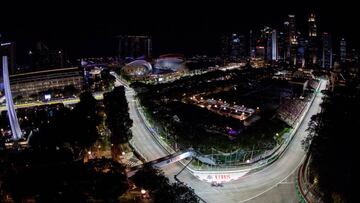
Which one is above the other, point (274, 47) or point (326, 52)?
point (274, 47)

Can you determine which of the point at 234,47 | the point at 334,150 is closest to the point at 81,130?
the point at 334,150

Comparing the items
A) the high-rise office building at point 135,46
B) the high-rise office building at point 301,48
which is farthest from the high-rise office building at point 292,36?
the high-rise office building at point 135,46

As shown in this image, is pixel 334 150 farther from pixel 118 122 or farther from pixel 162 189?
pixel 118 122

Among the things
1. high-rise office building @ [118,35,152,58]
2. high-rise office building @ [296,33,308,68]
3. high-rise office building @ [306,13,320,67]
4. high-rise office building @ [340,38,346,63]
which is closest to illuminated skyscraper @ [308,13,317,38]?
high-rise office building @ [306,13,320,67]

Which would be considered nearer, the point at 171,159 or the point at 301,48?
the point at 171,159

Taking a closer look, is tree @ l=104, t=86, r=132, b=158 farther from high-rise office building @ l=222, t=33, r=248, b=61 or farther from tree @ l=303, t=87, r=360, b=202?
high-rise office building @ l=222, t=33, r=248, b=61
